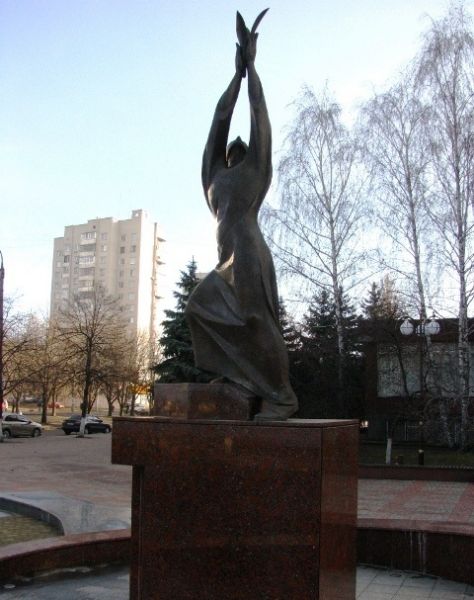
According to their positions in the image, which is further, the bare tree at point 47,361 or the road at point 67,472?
the bare tree at point 47,361

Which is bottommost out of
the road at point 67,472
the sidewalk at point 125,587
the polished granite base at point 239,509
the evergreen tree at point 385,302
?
the road at point 67,472

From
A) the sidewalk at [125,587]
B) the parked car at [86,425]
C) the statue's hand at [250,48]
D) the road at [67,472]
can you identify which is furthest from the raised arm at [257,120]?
the parked car at [86,425]

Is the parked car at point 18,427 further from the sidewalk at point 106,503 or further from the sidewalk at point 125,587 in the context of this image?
the sidewalk at point 125,587

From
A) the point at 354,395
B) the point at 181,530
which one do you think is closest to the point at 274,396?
the point at 181,530

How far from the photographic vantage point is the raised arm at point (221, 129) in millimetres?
5156

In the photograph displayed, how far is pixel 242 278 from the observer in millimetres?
4711

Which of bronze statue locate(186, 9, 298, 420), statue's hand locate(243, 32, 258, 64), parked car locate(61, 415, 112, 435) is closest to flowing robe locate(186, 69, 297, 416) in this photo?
bronze statue locate(186, 9, 298, 420)

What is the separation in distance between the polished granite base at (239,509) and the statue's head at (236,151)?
218 centimetres

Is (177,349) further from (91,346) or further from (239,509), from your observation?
(239,509)

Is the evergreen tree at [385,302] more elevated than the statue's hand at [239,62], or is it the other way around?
the evergreen tree at [385,302]

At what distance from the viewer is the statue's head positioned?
5207mm

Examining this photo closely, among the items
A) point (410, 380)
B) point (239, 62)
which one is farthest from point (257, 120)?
point (410, 380)

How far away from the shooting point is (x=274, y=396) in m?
4.50

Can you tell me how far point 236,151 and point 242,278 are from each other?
45.8 inches
